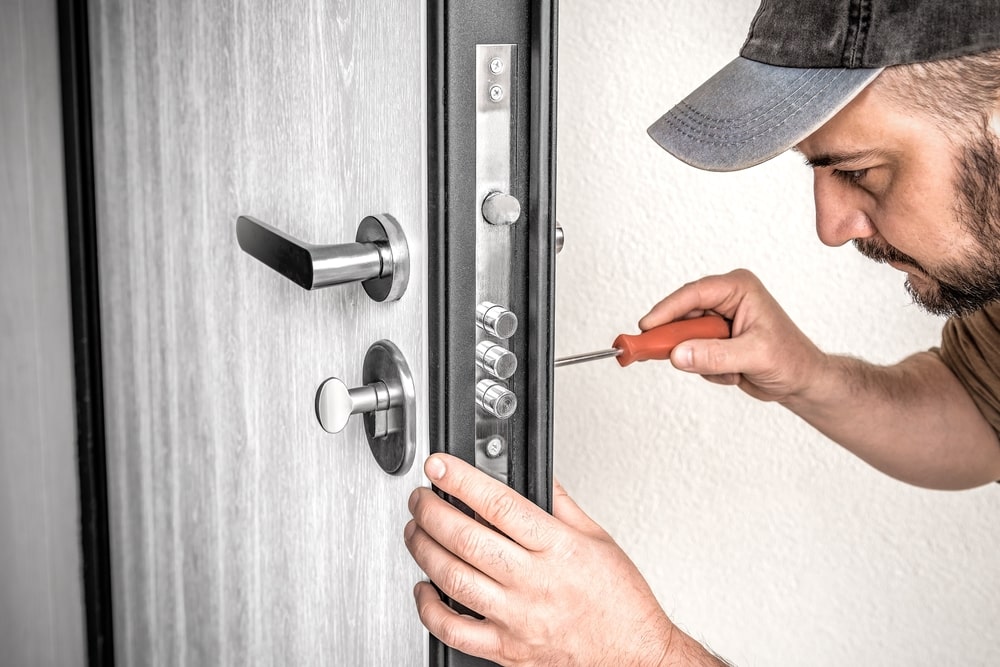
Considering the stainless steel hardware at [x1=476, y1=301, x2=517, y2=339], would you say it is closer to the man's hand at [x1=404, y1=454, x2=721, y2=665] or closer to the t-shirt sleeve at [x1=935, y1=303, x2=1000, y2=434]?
the man's hand at [x1=404, y1=454, x2=721, y2=665]

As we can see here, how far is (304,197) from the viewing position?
62 centimetres

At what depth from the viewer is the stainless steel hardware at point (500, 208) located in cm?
48

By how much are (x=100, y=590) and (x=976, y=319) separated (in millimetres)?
1169

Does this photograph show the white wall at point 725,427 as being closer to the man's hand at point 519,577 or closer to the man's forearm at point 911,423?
the man's forearm at point 911,423

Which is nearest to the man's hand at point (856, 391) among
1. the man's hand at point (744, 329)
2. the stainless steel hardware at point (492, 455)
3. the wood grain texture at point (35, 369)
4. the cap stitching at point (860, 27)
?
the man's hand at point (744, 329)

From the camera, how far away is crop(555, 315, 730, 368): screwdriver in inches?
32.2

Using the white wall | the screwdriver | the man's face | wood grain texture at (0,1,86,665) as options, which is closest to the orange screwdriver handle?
the screwdriver

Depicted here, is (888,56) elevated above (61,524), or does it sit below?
above

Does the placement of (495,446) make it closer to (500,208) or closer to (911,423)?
(500,208)

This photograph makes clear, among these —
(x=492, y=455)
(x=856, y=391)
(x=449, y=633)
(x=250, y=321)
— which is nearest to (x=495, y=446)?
(x=492, y=455)

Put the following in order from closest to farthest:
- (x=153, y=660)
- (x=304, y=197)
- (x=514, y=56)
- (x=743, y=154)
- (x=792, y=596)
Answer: (x=514, y=56) → (x=304, y=197) → (x=743, y=154) → (x=153, y=660) → (x=792, y=596)

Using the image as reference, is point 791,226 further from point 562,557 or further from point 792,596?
point 562,557

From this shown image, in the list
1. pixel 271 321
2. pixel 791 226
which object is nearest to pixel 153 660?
pixel 271 321

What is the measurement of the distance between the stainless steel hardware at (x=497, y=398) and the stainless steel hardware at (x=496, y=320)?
0.03 meters
